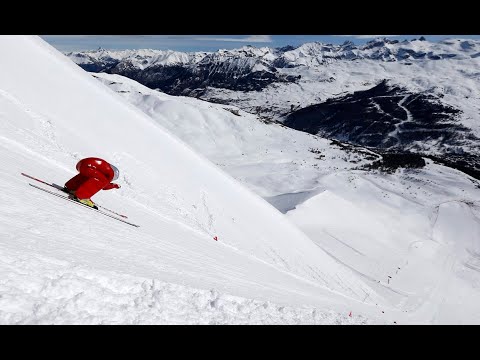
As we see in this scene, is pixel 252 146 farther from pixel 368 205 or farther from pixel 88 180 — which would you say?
pixel 88 180

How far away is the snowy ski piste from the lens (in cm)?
386

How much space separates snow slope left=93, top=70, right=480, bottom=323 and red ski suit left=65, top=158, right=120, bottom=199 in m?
14.8

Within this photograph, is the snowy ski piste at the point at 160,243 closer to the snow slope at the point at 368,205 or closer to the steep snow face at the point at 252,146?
the snow slope at the point at 368,205

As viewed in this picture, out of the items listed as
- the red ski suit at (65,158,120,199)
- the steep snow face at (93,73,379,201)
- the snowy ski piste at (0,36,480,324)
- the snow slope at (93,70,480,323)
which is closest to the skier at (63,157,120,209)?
the red ski suit at (65,158,120,199)

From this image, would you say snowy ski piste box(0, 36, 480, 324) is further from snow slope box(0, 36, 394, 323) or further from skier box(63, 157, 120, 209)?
skier box(63, 157, 120, 209)

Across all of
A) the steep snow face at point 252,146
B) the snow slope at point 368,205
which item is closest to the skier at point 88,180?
the snow slope at point 368,205

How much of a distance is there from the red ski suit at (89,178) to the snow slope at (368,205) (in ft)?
48.7

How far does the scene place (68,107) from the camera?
52.7 feet

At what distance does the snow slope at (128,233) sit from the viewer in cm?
373

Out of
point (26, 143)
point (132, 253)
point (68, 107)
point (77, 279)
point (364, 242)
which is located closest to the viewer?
point (77, 279)

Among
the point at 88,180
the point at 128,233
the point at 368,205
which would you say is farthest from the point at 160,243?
the point at 368,205
